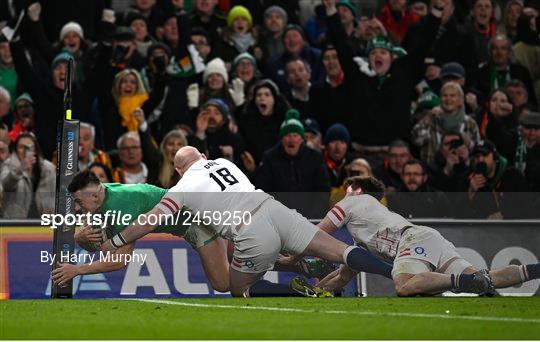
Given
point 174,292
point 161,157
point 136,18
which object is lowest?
point 174,292

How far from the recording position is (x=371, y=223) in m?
15.0

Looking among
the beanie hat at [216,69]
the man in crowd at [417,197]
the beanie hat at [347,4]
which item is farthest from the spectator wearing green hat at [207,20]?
the man in crowd at [417,197]

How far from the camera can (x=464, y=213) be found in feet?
53.9

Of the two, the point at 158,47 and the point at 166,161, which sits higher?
the point at 158,47

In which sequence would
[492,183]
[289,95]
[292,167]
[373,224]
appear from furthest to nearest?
[289,95]
[492,183]
[292,167]
[373,224]

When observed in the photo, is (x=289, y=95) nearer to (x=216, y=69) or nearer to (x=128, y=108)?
(x=216, y=69)

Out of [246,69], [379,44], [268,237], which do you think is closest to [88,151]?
[246,69]

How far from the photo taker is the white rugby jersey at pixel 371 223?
1494 cm

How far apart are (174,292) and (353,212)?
212 cm

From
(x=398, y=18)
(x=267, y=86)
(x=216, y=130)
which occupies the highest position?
(x=398, y=18)

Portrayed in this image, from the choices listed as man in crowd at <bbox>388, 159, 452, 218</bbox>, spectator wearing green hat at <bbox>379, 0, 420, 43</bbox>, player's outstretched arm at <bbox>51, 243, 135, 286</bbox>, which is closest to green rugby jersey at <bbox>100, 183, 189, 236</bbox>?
player's outstretched arm at <bbox>51, 243, 135, 286</bbox>

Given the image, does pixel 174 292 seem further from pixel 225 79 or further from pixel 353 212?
pixel 225 79

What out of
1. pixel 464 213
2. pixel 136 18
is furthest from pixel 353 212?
pixel 136 18

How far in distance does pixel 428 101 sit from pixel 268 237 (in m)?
5.59
